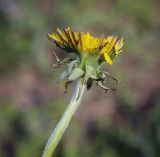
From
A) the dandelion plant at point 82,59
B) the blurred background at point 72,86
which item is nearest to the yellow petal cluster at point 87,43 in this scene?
the dandelion plant at point 82,59

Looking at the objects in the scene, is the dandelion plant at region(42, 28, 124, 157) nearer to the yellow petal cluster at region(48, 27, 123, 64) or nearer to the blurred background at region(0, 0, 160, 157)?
the yellow petal cluster at region(48, 27, 123, 64)

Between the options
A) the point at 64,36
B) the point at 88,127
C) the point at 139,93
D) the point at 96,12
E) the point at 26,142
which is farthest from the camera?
the point at 96,12

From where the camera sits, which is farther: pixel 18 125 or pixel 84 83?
pixel 18 125

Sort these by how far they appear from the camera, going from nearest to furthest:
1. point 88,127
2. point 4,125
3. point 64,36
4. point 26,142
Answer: point 64,36 → point 26,142 → point 4,125 → point 88,127

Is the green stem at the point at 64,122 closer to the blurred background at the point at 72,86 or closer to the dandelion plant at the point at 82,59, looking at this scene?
the dandelion plant at the point at 82,59

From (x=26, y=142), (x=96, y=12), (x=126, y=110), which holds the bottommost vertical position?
(x=26, y=142)

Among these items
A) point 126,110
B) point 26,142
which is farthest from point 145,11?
point 26,142

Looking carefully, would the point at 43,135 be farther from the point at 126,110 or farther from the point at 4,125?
the point at 126,110

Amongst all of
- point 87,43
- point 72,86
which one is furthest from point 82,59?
point 72,86
